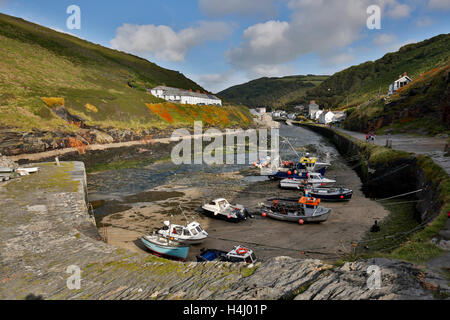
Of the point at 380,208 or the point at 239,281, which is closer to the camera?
the point at 239,281

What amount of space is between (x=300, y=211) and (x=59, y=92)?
3149 inches

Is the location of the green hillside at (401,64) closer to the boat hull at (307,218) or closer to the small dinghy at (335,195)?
the small dinghy at (335,195)

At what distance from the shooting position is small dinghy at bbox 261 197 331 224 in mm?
22922

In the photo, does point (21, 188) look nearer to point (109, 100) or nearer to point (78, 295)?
point (78, 295)

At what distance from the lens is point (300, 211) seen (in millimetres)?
23781

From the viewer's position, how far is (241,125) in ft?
408

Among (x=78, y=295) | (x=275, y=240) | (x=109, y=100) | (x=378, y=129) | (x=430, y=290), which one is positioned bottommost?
(x=275, y=240)

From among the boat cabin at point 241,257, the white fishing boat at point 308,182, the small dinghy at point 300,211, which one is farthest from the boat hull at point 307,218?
the white fishing boat at point 308,182

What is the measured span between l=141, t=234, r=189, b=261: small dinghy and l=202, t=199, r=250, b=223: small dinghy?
21.4 feet

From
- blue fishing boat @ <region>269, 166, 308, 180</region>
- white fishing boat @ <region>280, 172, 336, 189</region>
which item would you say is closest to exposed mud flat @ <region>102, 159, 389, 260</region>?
white fishing boat @ <region>280, 172, 336, 189</region>

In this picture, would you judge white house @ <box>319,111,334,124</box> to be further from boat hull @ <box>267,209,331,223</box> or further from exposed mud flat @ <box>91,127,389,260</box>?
boat hull @ <box>267,209,331,223</box>

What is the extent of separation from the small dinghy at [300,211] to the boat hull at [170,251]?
32.8ft
